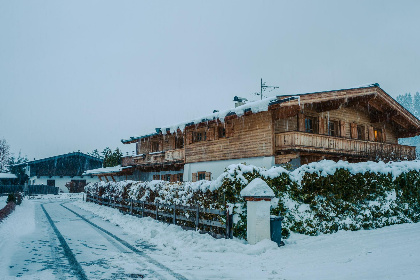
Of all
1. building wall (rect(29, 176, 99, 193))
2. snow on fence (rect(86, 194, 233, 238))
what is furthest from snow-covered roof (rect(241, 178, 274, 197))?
building wall (rect(29, 176, 99, 193))

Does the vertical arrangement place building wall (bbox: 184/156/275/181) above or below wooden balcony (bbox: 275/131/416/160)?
below

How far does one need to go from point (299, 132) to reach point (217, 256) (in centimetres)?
1134

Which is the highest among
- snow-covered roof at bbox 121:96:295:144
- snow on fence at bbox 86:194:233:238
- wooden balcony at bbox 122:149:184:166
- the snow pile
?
snow-covered roof at bbox 121:96:295:144

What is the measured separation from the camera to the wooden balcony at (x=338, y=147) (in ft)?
59.9

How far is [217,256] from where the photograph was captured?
→ 8633 millimetres

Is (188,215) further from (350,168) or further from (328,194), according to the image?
(350,168)

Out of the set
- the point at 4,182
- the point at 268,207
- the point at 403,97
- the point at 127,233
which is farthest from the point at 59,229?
the point at 403,97

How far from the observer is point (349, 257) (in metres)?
7.57

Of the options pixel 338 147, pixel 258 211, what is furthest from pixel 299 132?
pixel 258 211

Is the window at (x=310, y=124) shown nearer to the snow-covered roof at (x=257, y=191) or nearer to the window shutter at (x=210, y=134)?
the window shutter at (x=210, y=134)

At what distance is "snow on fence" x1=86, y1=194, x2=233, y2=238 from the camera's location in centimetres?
1031

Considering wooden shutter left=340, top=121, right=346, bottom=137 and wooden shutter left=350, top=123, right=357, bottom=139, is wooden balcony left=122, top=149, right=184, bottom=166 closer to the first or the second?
wooden shutter left=340, top=121, right=346, bottom=137

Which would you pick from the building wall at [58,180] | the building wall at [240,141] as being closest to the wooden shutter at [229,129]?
the building wall at [240,141]

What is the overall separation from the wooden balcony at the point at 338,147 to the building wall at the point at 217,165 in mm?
1004
